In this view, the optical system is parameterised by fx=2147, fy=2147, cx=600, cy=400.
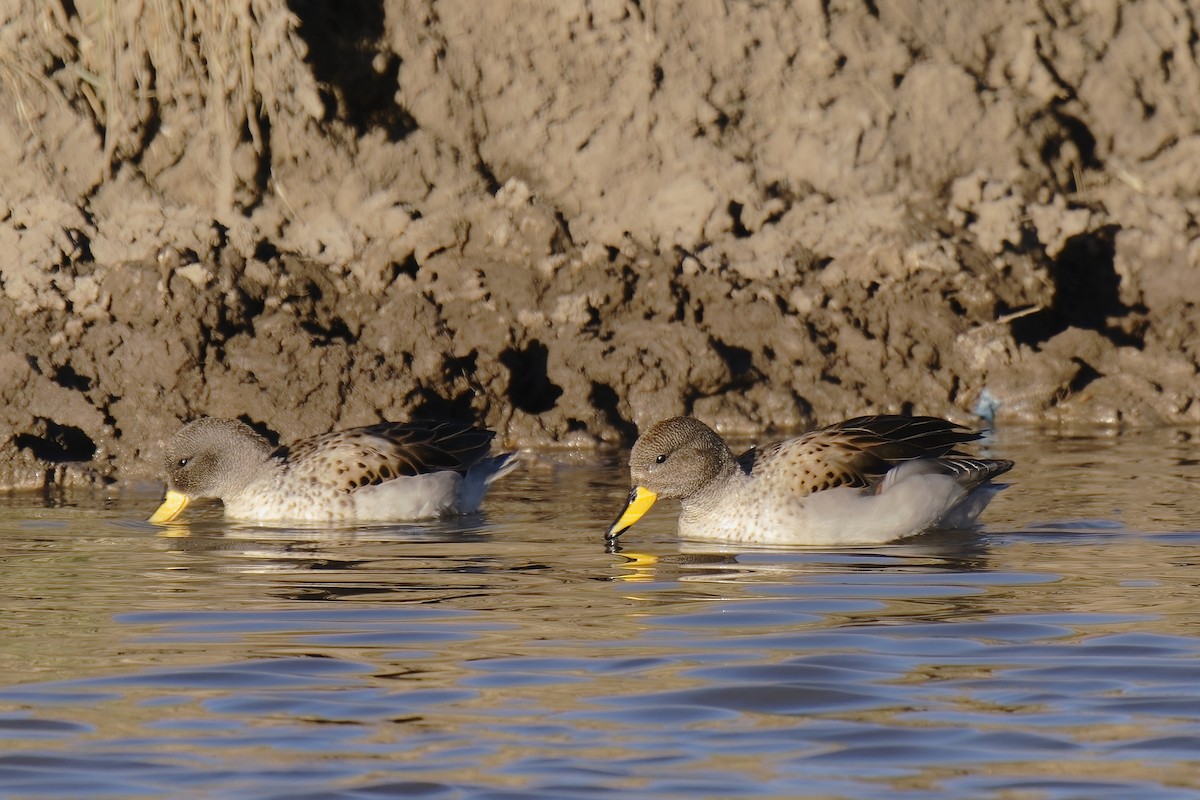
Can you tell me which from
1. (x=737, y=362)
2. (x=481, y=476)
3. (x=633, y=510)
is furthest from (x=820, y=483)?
(x=737, y=362)

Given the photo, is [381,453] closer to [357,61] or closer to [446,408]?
[446,408]

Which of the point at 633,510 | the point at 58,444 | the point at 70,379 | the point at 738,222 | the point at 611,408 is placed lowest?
the point at 633,510

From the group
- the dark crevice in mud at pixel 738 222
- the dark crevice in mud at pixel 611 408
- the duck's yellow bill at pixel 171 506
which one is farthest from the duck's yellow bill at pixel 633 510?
the dark crevice in mud at pixel 738 222

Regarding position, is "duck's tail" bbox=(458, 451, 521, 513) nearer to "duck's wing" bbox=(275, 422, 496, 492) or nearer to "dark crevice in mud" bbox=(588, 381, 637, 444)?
"duck's wing" bbox=(275, 422, 496, 492)

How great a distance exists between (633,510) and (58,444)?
3484mm

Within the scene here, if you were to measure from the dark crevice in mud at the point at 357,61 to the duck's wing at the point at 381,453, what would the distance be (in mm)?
2695

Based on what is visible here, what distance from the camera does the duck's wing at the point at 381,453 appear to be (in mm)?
9727

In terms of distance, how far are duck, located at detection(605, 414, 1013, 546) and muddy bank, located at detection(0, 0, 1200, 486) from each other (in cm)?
239

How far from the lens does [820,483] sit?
880cm

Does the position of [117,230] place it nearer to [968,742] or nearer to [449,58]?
[449,58]

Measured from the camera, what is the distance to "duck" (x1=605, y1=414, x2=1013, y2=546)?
876cm

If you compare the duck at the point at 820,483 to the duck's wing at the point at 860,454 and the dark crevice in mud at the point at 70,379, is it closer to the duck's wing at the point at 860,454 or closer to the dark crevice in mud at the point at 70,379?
the duck's wing at the point at 860,454

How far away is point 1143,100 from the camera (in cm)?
1345

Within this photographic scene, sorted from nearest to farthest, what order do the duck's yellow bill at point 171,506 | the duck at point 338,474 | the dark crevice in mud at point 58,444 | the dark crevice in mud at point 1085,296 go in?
the duck's yellow bill at point 171,506 → the duck at point 338,474 → the dark crevice in mud at point 58,444 → the dark crevice in mud at point 1085,296
